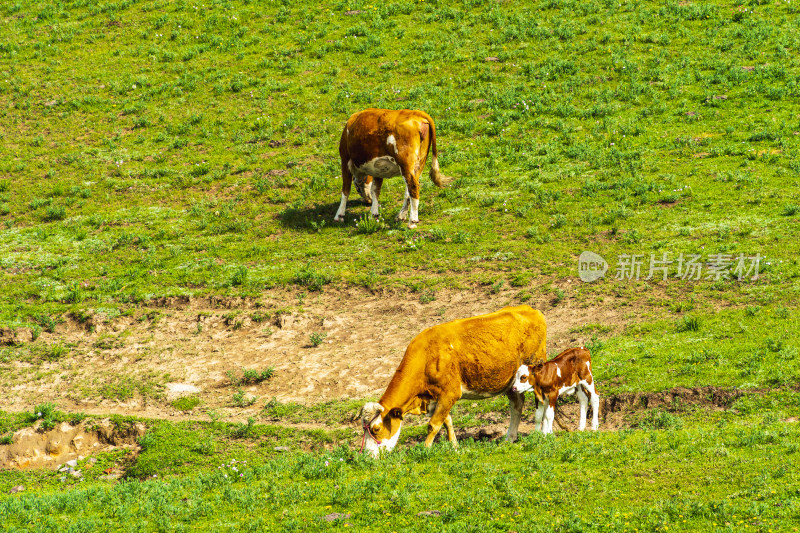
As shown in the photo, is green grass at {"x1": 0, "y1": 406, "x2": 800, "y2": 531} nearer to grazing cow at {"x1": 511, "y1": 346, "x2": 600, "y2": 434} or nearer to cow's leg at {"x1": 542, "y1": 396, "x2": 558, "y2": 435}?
cow's leg at {"x1": 542, "y1": 396, "x2": 558, "y2": 435}

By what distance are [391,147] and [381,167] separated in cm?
78

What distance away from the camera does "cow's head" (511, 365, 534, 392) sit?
13.4 meters

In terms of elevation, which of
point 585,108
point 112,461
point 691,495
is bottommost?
point 112,461

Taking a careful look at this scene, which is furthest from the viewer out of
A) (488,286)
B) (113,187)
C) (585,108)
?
(585,108)

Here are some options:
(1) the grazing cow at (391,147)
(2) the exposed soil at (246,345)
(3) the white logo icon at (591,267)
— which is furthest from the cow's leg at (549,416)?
(1) the grazing cow at (391,147)

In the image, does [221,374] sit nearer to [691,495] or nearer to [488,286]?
[488,286]

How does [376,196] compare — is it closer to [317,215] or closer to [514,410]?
[317,215]

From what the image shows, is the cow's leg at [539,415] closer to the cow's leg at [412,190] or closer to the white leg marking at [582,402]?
the white leg marking at [582,402]

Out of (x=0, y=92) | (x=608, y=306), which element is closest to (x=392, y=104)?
(x=608, y=306)

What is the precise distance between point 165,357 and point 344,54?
74.1 ft

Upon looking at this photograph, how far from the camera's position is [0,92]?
35719mm

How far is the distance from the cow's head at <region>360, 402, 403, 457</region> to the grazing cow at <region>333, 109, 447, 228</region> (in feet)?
39.9

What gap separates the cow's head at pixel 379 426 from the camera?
1223 cm

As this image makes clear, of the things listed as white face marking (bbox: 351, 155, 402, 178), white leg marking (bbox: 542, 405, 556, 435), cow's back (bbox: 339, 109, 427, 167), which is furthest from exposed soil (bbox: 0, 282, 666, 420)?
cow's back (bbox: 339, 109, 427, 167)
